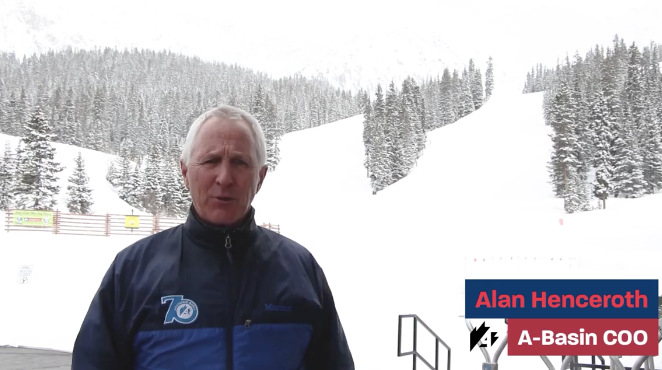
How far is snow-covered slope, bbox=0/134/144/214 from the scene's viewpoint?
5317 cm

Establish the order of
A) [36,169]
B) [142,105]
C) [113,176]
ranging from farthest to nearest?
[142,105] → [113,176] → [36,169]

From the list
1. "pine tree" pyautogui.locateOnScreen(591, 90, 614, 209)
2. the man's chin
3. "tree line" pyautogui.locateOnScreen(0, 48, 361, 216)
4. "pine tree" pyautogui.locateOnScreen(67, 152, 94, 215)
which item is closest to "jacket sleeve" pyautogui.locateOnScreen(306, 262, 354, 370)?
the man's chin

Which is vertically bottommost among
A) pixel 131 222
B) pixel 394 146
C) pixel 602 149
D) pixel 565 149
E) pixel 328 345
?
pixel 328 345

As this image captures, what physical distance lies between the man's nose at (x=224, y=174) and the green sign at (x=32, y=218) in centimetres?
2867

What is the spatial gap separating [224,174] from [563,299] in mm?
5335

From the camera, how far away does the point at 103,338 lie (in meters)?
1.94

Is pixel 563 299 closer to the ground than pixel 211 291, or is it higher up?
closer to the ground

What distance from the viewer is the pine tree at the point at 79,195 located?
5116cm

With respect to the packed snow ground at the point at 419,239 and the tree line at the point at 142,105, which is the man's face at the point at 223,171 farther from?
the tree line at the point at 142,105

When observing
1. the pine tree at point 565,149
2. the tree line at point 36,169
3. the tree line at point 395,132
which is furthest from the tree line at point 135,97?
the pine tree at point 565,149

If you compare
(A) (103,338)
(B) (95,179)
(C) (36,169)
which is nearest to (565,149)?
(C) (36,169)

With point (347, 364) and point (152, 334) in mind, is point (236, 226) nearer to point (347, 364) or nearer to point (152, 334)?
point (152, 334)

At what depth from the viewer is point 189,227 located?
2.02m

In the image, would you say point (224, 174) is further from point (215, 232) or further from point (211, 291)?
point (211, 291)
